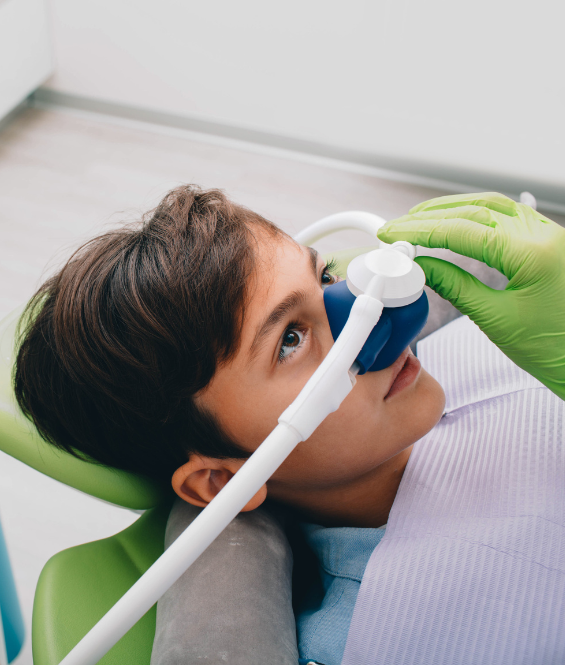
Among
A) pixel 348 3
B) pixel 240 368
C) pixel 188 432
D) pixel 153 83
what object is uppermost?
pixel 348 3

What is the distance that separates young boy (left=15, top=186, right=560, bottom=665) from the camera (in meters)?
0.80

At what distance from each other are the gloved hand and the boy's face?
13cm

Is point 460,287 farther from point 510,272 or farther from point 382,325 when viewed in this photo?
point 382,325

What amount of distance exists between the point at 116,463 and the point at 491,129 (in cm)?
200

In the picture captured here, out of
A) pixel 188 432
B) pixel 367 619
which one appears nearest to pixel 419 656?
pixel 367 619

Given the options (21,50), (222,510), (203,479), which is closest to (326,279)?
(203,479)

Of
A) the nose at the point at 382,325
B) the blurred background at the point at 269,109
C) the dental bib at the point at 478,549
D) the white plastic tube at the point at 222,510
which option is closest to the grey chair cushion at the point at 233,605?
the dental bib at the point at 478,549

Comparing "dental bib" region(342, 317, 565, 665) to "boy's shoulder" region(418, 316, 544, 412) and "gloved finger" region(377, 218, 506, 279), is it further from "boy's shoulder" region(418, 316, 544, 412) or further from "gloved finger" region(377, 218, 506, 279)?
"gloved finger" region(377, 218, 506, 279)

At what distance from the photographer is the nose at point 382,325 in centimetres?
74

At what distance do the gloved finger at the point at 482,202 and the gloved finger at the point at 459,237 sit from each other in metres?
0.09

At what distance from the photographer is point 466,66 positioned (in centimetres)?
216

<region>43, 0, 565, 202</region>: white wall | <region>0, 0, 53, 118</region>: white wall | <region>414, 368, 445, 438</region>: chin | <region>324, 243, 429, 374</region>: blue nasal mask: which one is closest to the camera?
<region>324, 243, 429, 374</region>: blue nasal mask

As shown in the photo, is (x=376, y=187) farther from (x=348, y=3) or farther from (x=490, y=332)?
(x=490, y=332)

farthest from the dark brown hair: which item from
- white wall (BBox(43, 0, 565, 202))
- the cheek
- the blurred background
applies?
white wall (BBox(43, 0, 565, 202))
